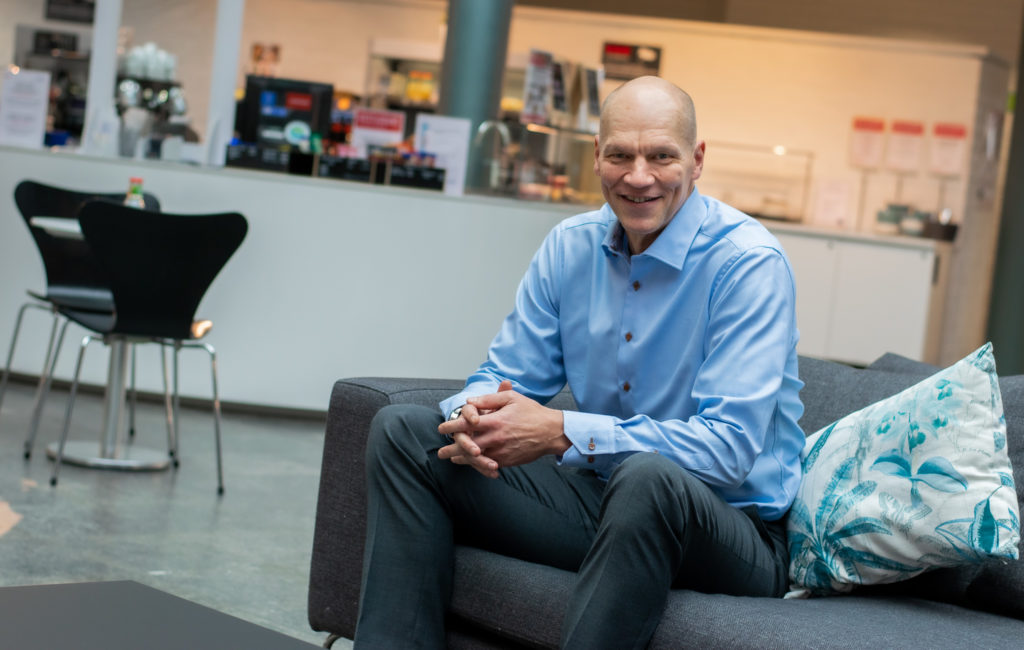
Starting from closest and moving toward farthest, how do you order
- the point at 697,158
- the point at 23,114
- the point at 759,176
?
the point at 697,158, the point at 23,114, the point at 759,176

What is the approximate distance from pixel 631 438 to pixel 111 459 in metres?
2.66

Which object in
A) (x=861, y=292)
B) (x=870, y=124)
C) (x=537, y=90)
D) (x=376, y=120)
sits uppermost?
(x=870, y=124)

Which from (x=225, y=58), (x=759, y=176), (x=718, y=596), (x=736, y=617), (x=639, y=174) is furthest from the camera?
(x=759, y=176)

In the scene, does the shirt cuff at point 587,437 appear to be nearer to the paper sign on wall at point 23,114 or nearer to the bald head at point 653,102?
the bald head at point 653,102

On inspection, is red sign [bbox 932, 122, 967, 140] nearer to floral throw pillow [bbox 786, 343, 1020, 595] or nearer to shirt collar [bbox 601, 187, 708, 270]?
shirt collar [bbox 601, 187, 708, 270]

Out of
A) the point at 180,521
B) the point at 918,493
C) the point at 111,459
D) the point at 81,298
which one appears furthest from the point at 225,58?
the point at 918,493

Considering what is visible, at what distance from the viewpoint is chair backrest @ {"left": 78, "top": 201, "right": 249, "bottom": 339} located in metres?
3.82

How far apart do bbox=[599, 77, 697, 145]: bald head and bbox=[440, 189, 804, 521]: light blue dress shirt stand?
0.15 meters

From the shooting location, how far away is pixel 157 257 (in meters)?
3.88

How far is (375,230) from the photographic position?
551 cm

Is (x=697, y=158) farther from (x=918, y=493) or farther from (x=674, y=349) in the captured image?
(x=918, y=493)

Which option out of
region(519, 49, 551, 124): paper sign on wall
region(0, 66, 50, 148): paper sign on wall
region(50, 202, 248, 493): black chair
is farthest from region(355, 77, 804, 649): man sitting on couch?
region(0, 66, 50, 148): paper sign on wall

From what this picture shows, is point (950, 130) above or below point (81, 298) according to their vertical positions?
above

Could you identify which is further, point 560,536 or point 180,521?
point 180,521
